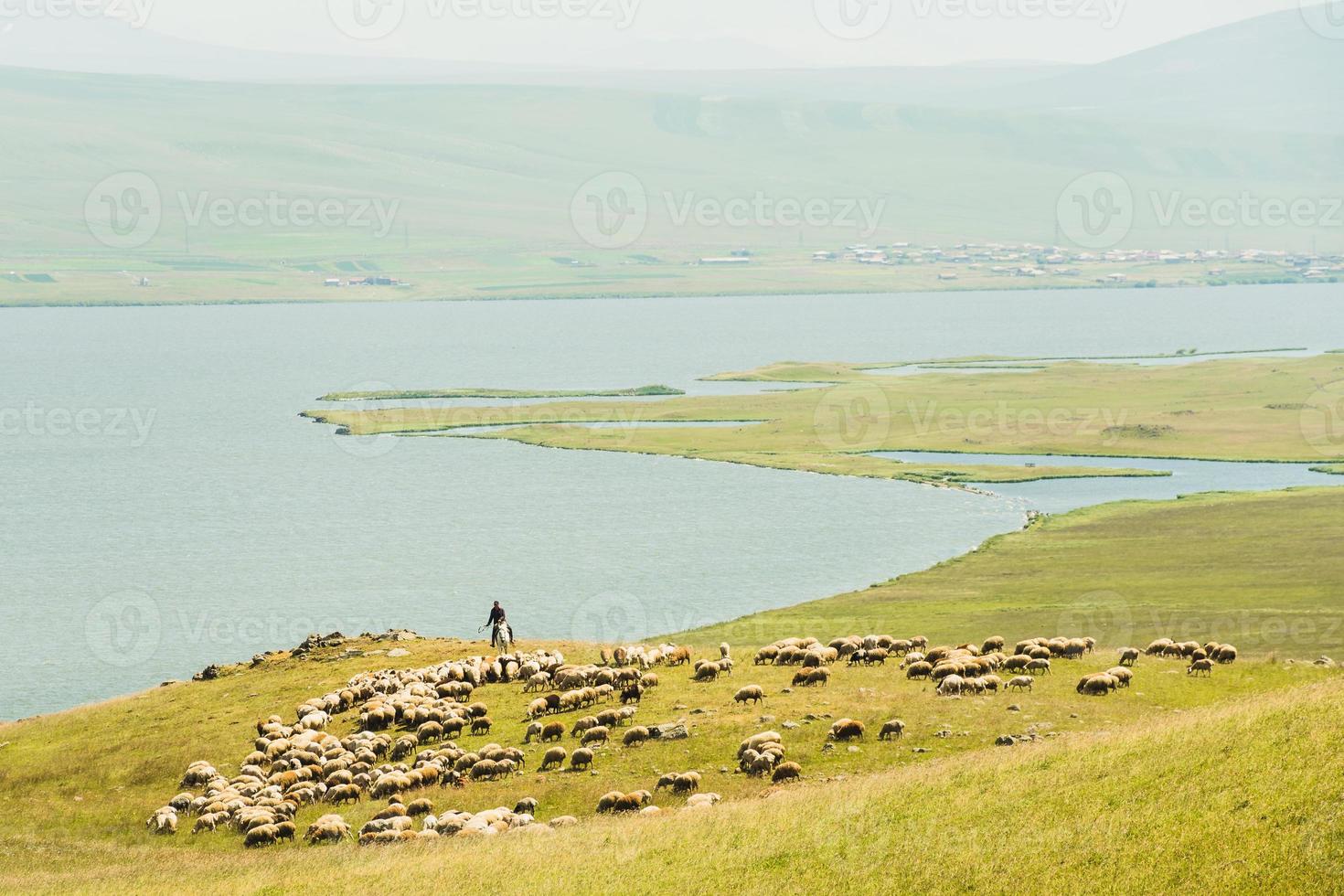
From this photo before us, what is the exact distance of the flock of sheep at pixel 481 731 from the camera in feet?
115

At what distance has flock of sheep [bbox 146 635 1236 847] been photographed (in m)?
35.0

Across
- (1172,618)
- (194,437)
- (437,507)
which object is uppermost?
(194,437)

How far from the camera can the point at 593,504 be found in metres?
111

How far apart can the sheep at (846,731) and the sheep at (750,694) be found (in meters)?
3.92

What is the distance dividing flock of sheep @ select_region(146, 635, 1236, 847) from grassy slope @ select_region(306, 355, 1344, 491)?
69952 mm

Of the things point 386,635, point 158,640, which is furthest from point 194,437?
point 386,635

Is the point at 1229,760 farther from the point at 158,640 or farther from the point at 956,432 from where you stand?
the point at 956,432

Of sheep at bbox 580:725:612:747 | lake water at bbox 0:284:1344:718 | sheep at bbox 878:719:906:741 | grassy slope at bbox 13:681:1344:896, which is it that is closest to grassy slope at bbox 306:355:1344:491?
lake water at bbox 0:284:1344:718

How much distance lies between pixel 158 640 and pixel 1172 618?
155 ft

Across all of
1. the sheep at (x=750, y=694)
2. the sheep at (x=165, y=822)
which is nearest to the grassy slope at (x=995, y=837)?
the sheep at (x=165, y=822)

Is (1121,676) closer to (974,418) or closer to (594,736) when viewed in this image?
(594,736)

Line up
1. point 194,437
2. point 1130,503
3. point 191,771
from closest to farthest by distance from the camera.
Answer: point 191,771 < point 1130,503 < point 194,437

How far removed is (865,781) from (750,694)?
27.9ft

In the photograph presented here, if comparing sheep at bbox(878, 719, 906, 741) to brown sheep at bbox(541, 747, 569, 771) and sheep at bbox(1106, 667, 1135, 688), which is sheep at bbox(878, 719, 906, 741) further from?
brown sheep at bbox(541, 747, 569, 771)
